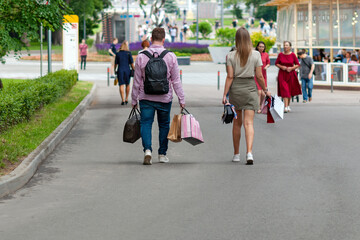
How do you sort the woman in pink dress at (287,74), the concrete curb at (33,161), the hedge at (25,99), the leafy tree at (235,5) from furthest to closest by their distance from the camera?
the leafy tree at (235,5) < the woman in pink dress at (287,74) < the hedge at (25,99) < the concrete curb at (33,161)

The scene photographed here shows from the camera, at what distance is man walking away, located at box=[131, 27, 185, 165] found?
9.73m

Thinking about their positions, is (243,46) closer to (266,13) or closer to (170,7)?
(266,13)

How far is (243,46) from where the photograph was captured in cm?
988

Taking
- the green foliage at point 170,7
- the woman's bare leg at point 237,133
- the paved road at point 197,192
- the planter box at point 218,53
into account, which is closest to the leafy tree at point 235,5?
the green foliage at point 170,7

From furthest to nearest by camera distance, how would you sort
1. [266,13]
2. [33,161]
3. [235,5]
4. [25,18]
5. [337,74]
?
[235,5] → [266,13] → [337,74] → [25,18] → [33,161]

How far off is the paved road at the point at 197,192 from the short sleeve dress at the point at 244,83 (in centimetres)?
80

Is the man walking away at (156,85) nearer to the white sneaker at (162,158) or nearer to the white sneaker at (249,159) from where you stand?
the white sneaker at (162,158)

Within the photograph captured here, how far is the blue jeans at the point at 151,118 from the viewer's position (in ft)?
32.9

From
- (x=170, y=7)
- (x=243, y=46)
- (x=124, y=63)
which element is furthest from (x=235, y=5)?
(x=243, y=46)

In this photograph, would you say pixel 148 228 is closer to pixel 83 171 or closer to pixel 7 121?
pixel 83 171

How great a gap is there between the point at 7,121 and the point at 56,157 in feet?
6.33

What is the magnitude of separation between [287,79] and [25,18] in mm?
6178

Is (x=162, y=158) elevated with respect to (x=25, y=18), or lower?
lower

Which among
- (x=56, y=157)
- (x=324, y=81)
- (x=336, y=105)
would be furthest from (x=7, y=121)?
(x=324, y=81)
